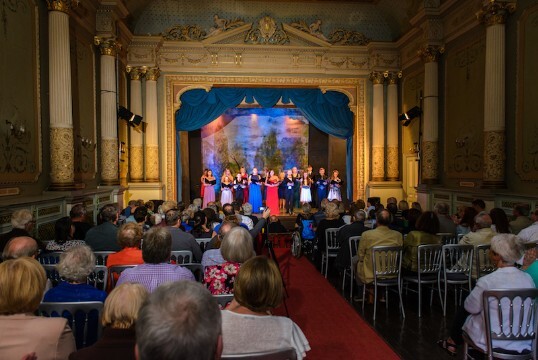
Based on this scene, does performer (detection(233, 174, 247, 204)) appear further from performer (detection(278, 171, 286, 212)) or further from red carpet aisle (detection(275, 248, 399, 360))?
red carpet aisle (detection(275, 248, 399, 360))

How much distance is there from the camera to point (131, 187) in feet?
37.2

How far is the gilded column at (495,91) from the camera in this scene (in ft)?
24.8

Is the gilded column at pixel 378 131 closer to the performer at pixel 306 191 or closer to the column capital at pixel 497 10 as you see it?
the performer at pixel 306 191

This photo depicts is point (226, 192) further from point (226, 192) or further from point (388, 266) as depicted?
point (388, 266)

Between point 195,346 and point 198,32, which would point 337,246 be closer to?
point 195,346

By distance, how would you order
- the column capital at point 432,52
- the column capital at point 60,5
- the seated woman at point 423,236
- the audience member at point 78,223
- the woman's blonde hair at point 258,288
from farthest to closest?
1. the column capital at point 432,52
2. the column capital at point 60,5
3. the audience member at point 78,223
4. the seated woman at point 423,236
5. the woman's blonde hair at point 258,288

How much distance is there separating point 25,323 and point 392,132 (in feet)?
38.0

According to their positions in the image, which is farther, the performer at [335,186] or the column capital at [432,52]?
the performer at [335,186]

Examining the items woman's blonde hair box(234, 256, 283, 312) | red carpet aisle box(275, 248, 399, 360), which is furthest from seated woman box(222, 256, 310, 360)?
red carpet aisle box(275, 248, 399, 360)

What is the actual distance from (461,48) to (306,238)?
5.41 m

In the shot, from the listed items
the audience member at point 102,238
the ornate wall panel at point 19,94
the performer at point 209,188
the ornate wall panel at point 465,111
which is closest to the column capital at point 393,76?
the ornate wall panel at point 465,111

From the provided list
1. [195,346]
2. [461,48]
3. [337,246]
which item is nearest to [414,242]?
[337,246]

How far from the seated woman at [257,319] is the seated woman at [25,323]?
0.71m

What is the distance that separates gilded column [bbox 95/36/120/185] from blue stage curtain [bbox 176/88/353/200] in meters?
2.84
